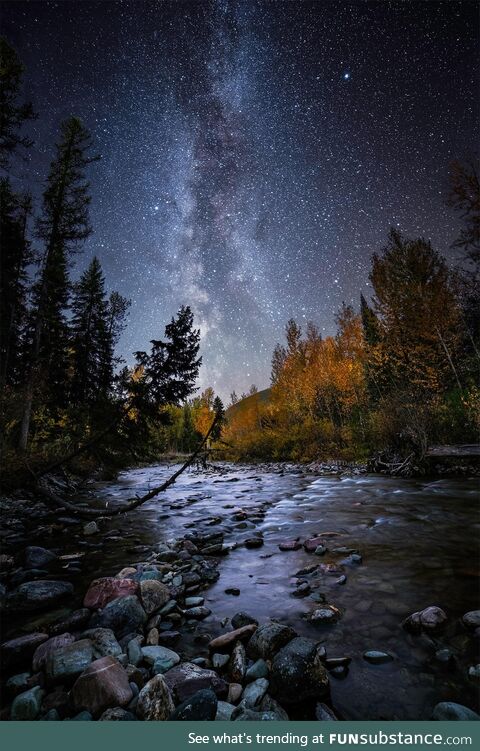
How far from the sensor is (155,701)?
1960mm

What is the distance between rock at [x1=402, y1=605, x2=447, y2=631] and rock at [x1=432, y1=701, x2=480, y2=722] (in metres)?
0.89

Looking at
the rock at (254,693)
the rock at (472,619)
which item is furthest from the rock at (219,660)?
the rock at (472,619)

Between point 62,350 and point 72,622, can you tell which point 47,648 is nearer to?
point 72,622

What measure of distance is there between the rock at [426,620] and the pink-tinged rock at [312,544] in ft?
7.66

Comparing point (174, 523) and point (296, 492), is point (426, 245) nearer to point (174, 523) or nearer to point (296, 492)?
point (296, 492)

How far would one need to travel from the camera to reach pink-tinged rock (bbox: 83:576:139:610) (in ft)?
11.5

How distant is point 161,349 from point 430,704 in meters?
5.03

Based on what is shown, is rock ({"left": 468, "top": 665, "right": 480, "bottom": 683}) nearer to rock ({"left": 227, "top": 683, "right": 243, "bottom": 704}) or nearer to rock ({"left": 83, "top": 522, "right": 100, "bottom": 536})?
rock ({"left": 227, "top": 683, "right": 243, "bottom": 704})

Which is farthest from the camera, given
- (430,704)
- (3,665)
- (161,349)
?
(161,349)

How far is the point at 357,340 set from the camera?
27.5 metres

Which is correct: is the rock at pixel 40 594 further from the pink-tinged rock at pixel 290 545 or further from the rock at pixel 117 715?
the pink-tinged rock at pixel 290 545

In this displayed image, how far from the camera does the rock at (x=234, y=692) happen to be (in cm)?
209

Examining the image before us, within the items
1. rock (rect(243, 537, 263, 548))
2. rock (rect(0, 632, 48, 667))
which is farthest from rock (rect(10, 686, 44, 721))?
rock (rect(243, 537, 263, 548))
